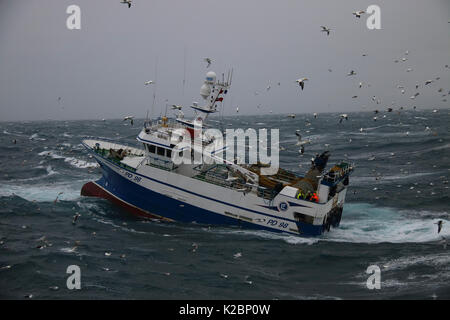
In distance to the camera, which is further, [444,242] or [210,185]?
[210,185]

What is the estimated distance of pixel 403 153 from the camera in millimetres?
51156

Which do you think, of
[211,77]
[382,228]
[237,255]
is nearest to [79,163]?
Answer: [211,77]

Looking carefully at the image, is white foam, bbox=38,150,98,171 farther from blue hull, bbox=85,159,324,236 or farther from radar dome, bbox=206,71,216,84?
radar dome, bbox=206,71,216,84

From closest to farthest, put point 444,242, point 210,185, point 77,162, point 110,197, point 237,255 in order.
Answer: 1. point 237,255
2. point 444,242
3. point 210,185
4. point 110,197
5. point 77,162

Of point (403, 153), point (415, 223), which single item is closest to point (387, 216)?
point (415, 223)

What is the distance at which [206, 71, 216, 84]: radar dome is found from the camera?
82.8ft

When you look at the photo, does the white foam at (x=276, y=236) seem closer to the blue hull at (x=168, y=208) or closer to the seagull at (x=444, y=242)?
the blue hull at (x=168, y=208)

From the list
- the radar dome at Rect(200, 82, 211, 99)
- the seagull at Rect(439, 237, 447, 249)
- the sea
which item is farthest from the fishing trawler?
the seagull at Rect(439, 237, 447, 249)

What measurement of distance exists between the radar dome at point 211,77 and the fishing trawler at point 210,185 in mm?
66

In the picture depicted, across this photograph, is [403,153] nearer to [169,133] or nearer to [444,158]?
[444,158]

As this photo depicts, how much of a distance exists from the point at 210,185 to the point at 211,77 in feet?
24.2

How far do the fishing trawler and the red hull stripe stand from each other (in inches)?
2.7

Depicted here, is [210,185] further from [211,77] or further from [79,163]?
[79,163]

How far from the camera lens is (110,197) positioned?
27.1 meters
